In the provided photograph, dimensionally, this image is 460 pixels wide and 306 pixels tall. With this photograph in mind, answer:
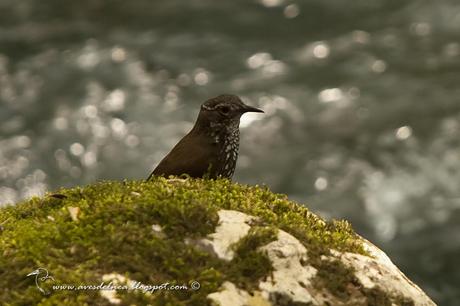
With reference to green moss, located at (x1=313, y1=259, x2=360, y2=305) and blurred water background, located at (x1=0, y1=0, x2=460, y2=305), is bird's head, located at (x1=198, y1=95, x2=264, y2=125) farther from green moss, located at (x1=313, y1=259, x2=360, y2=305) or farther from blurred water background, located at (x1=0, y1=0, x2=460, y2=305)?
blurred water background, located at (x1=0, y1=0, x2=460, y2=305)

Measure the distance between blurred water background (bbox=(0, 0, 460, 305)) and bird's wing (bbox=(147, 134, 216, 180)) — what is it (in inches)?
230

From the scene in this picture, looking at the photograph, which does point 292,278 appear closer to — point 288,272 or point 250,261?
point 288,272

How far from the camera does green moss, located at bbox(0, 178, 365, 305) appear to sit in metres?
4.20

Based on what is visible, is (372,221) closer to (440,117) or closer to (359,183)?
(359,183)

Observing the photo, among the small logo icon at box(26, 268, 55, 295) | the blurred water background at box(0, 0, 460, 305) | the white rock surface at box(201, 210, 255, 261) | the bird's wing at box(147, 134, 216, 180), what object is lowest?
the small logo icon at box(26, 268, 55, 295)

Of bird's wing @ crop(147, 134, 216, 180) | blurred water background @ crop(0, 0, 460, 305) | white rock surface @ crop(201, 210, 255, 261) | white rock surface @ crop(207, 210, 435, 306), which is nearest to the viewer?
white rock surface @ crop(207, 210, 435, 306)

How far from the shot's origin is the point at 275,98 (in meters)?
13.8

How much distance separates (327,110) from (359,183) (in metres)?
1.66

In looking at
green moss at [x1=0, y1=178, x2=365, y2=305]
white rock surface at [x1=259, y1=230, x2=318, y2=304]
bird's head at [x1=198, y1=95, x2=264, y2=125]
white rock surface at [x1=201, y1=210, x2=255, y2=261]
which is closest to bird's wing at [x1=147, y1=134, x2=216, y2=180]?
bird's head at [x1=198, y1=95, x2=264, y2=125]

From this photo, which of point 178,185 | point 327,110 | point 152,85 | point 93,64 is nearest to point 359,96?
point 327,110

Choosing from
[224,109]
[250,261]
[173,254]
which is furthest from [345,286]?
[224,109]

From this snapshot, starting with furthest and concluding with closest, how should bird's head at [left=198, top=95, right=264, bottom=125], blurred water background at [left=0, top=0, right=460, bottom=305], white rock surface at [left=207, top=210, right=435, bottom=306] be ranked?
blurred water background at [left=0, top=0, right=460, bottom=305]
bird's head at [left=198, top=95, right=264, bottom=125]
white rock surface at [left=207, top=210, right=435, bottom=306]

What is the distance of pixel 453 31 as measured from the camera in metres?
14.9

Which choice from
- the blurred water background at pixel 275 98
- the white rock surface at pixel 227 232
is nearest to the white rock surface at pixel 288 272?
the white rock surface at pixel 227 232
